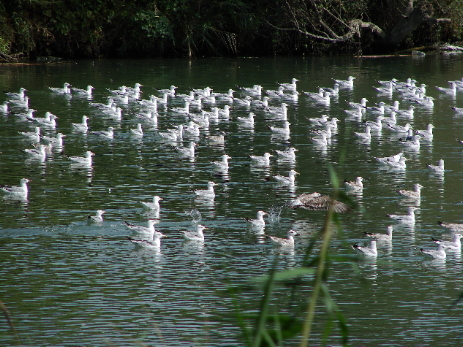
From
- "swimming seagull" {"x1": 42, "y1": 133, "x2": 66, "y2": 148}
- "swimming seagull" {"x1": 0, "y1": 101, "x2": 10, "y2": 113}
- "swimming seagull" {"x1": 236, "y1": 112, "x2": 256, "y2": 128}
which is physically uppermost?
"swimming seagull" {"x1": 0, "y1": 101, "x2": 10, "y2": 113}

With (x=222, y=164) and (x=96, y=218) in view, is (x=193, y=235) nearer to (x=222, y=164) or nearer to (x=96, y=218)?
(x=96, y=218)

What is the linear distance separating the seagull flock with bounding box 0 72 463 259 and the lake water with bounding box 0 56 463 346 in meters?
0.26

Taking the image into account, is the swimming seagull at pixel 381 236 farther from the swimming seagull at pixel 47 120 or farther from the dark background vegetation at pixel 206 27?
the dark background vegetation at pixel 206 27

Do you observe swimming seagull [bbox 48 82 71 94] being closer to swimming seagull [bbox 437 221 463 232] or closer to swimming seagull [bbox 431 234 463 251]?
swimming seagull [bbox 437 221 463 232]

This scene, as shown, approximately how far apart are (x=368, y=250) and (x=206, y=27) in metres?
44.2

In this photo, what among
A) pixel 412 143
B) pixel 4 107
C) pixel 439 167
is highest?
pixel 4 107

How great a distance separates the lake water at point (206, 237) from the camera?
1174 cm

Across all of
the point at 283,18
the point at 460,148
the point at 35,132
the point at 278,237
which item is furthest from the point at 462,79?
the point at 278,237

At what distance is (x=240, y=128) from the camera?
32719 mm

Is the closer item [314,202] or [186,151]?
[314,202]

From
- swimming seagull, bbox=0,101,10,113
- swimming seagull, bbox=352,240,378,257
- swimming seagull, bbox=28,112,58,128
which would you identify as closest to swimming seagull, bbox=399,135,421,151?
swimming seagull, bbox=352,240,378,257

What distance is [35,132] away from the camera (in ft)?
100

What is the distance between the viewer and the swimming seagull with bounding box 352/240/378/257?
15312mm

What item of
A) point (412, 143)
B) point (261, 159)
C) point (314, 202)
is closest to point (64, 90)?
point (261, 159)
